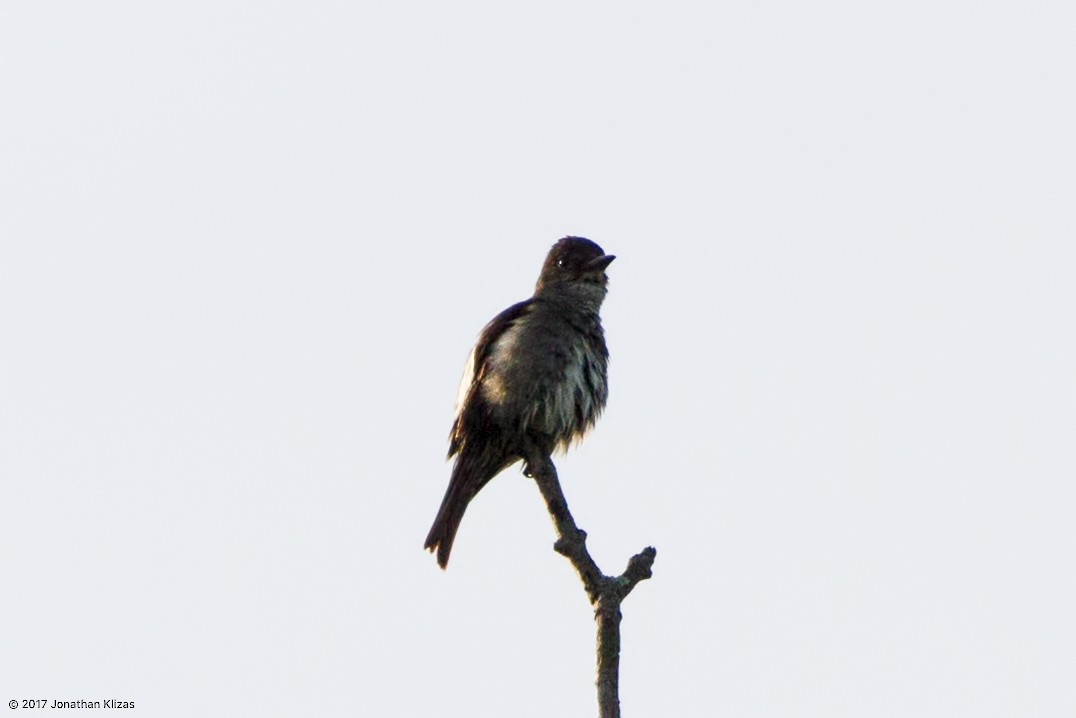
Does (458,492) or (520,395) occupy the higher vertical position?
(520,395)

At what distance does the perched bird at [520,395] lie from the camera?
8.48 m

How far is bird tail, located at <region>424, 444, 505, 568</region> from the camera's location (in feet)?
27.1

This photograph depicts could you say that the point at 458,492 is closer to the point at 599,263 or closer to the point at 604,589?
the point at 599,263

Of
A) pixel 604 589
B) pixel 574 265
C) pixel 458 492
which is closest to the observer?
pixel 604 589

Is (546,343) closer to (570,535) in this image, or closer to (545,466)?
(545,466)

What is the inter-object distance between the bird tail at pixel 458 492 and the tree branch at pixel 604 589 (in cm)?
204

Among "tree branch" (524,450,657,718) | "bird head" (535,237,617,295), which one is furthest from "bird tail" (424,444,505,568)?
"tree branch" (524,450,657,718)

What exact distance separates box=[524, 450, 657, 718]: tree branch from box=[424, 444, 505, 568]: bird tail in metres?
2.04

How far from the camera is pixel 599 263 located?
32.1 ft

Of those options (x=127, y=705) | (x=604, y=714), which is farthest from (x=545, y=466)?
(x=127, y=705)

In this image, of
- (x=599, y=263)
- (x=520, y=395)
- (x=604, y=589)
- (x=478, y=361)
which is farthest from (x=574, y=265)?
(x=604, y=589)

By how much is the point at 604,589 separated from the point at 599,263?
14.7ft

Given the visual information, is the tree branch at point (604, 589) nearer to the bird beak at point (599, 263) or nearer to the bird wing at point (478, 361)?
the bird wing at point (478, 361)

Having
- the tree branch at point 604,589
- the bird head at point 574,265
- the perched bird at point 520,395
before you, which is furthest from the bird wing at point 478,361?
the tree branch at point 604,589
